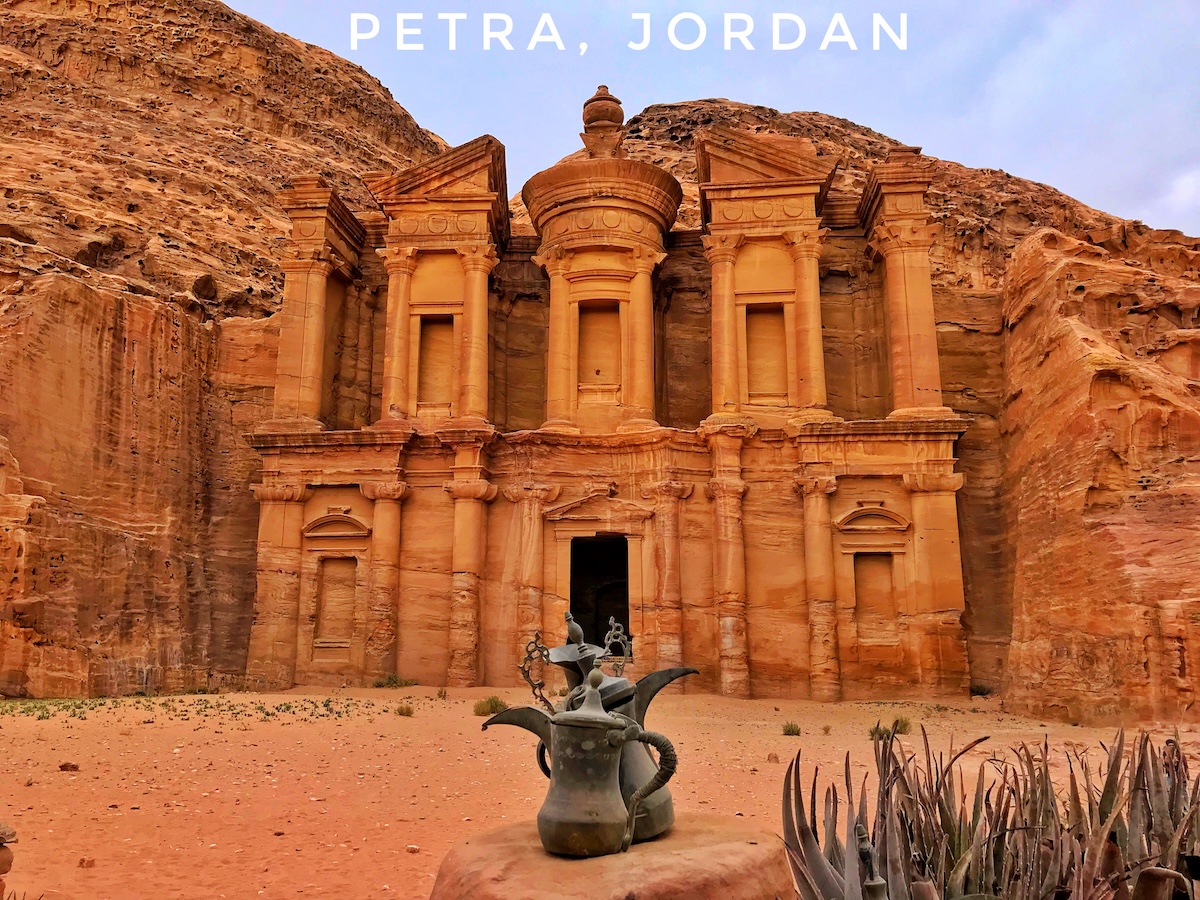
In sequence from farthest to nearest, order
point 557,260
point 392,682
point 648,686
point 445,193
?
point 445,193, point 557,260, point 392,682, point 648,686

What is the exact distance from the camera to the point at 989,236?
116 feet

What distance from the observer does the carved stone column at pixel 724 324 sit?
20234 millimetres

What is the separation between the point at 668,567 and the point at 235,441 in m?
10.9

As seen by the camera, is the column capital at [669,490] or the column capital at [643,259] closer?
the column capital at [669,490]

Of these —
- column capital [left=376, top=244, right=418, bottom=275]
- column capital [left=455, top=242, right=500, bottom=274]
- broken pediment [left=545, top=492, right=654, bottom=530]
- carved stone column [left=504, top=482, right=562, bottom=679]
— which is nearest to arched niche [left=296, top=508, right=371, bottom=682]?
carved stone column [left=504, top=482, right=562, bottom=679]

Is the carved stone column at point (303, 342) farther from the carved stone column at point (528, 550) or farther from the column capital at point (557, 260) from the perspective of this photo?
the column capital at point (557, 260)

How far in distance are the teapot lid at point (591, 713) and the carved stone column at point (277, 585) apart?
50.6 ft

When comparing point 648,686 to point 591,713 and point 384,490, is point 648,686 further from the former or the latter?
point 384,490

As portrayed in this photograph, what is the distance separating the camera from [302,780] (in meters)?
10.2

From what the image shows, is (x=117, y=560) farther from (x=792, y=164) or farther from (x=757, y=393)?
(x=792, y=164)

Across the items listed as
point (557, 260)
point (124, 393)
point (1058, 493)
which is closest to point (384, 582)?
point (124, 393)

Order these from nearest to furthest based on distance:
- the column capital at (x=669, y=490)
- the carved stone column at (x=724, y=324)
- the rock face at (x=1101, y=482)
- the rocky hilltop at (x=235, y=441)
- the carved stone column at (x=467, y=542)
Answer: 1. the rock face at (x=1101, y=482)
2. the rocky hilltop at (x=235, y=441)
3. the carved stone column at (x=467, y=542)
4. the column capital at (x=669, y=490)
5. the carved stone column at (x=724, y=324)

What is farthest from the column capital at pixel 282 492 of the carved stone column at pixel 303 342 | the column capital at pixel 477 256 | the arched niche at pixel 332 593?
the column capital at pixel 477 256

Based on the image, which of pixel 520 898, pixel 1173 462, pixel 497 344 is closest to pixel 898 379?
pixel 1173 462
